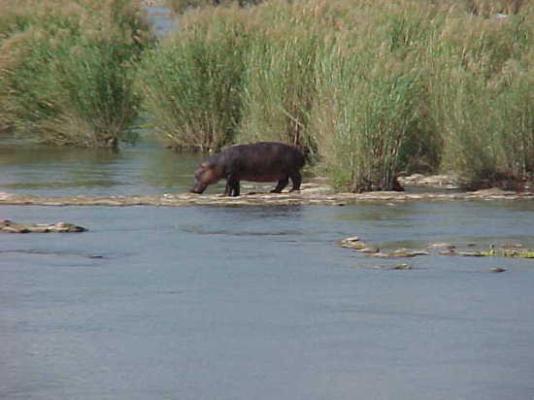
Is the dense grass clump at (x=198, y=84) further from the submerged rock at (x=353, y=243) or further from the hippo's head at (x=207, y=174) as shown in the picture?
the submerged rock at (x=353, y=243)

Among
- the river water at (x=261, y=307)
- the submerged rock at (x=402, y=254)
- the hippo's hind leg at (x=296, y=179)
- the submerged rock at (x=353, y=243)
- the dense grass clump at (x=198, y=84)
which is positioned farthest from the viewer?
the dense grass clump at (x=198, y=84)

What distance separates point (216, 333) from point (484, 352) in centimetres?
197

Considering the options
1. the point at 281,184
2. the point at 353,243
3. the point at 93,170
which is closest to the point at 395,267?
the point at 353,243

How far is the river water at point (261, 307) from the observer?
10.3m

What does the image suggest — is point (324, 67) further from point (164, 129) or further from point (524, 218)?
point (164, 129)

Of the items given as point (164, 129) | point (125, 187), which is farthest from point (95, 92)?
point (125, 187)

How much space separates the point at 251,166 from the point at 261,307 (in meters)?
8.42

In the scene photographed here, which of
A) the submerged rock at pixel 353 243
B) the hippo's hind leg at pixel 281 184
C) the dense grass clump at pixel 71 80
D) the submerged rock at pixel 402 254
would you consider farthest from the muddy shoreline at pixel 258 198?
the dense grass clump at pixel 71 80

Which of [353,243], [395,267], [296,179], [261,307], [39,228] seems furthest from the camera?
[296,179]

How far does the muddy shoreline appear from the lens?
20.2m

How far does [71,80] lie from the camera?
97.2ft

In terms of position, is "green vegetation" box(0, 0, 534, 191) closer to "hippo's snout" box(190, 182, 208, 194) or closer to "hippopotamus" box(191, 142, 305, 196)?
"hippopotamus" box(191, 142, 305, 196)

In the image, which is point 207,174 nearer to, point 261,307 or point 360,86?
point 360,86

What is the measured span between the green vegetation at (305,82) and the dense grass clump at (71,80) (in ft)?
0.09
